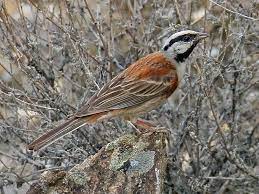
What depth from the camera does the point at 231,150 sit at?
266 inches

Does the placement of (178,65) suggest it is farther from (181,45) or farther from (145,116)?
(145,116)

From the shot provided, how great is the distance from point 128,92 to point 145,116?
1030 mm

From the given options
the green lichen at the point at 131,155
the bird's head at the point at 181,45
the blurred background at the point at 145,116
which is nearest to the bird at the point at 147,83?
the bird's head at the point at 181,45

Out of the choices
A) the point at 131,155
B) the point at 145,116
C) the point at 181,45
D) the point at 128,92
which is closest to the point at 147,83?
the point at 128,92

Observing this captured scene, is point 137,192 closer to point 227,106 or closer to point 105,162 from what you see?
point 105,162

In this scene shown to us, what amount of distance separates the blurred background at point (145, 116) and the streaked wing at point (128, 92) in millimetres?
291

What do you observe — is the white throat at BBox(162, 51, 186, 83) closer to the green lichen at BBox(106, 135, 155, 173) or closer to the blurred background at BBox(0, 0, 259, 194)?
the blurred background at BBox(0, 0, 259, 194)

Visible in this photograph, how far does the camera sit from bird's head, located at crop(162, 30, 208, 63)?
6.29 metres

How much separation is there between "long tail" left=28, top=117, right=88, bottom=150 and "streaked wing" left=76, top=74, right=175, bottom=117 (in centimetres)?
30

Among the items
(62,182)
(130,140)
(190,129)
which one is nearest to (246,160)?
(190,129)

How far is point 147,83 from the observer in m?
6.29

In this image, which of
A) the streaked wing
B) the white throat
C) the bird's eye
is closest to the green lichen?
the streaked wing

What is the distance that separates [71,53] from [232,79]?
5.07 ft

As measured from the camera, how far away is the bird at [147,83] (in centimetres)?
616
